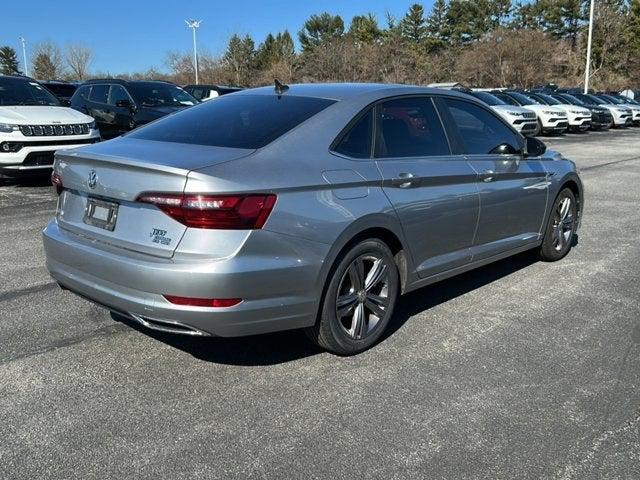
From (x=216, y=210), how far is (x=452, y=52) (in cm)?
7427

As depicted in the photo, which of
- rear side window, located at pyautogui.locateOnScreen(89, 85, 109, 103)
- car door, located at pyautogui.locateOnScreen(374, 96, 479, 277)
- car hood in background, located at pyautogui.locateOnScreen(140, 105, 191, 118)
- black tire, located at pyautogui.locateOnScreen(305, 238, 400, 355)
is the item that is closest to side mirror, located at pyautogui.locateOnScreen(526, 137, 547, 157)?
car door, located at pyautogui.locateOnScreen(374, 96, 479, 277)

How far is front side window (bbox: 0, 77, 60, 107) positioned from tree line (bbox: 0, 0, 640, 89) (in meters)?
47.0

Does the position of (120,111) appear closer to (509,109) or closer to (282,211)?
(282,211)

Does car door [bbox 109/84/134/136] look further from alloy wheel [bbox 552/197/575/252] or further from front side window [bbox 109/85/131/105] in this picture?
alloy wheel [bbox 552/197/575/252]

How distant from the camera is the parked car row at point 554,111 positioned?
2169 cm

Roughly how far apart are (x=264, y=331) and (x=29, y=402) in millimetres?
1250

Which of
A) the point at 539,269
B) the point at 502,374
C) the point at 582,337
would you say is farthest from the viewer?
the point at 539,269

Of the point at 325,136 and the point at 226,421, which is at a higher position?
the point at 325,136

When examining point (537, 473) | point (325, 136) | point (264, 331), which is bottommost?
point (537, 473)

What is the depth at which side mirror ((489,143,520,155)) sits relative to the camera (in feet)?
16.6

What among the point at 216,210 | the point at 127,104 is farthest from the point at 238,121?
the point at 127,104

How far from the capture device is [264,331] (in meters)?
3.38

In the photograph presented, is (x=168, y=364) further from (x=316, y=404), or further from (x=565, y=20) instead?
(x=565, y=20)

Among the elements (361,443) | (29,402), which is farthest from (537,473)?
(29,402)
